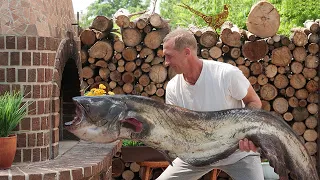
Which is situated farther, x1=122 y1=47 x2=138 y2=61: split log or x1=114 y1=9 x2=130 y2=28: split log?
x1=122 y1=47 x2=138 y2=61: split log

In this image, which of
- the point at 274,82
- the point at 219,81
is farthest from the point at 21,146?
the point at 274,82

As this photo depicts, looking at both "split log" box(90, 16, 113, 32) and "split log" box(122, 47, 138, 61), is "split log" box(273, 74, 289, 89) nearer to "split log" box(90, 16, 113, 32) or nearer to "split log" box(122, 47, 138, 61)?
"split log" box(122, 47, 138, 61)

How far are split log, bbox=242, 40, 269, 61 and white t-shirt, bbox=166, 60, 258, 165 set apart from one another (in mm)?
3094

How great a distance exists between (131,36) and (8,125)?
304 centimetres

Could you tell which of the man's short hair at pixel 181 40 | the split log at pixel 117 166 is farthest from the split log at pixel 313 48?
the man's short hair at pixel 181 40

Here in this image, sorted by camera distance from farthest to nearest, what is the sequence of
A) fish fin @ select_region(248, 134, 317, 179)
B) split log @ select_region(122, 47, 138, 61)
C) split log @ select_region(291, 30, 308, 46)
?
split log @ select_region(291, 30, 308, 46) < split log @ select_region(122, 47, 138, 61) < fish fin @ select_region(248, 134, 317, 179)

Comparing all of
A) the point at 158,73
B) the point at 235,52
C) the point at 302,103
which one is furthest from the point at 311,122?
the point at 158,73

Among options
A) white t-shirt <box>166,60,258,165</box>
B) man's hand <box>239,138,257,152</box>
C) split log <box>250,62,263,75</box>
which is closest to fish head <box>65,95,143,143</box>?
man's hand <box>239,138,257,152</box>

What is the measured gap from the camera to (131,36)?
7.20 m

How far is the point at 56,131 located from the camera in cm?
508

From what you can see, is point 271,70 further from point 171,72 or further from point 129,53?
point 129,53

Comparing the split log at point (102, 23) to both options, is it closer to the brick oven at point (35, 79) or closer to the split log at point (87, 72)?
the split log at point (87, 72)

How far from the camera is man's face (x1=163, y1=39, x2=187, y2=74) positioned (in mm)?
3957

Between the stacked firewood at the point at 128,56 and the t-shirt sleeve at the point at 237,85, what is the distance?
10.1 ft
